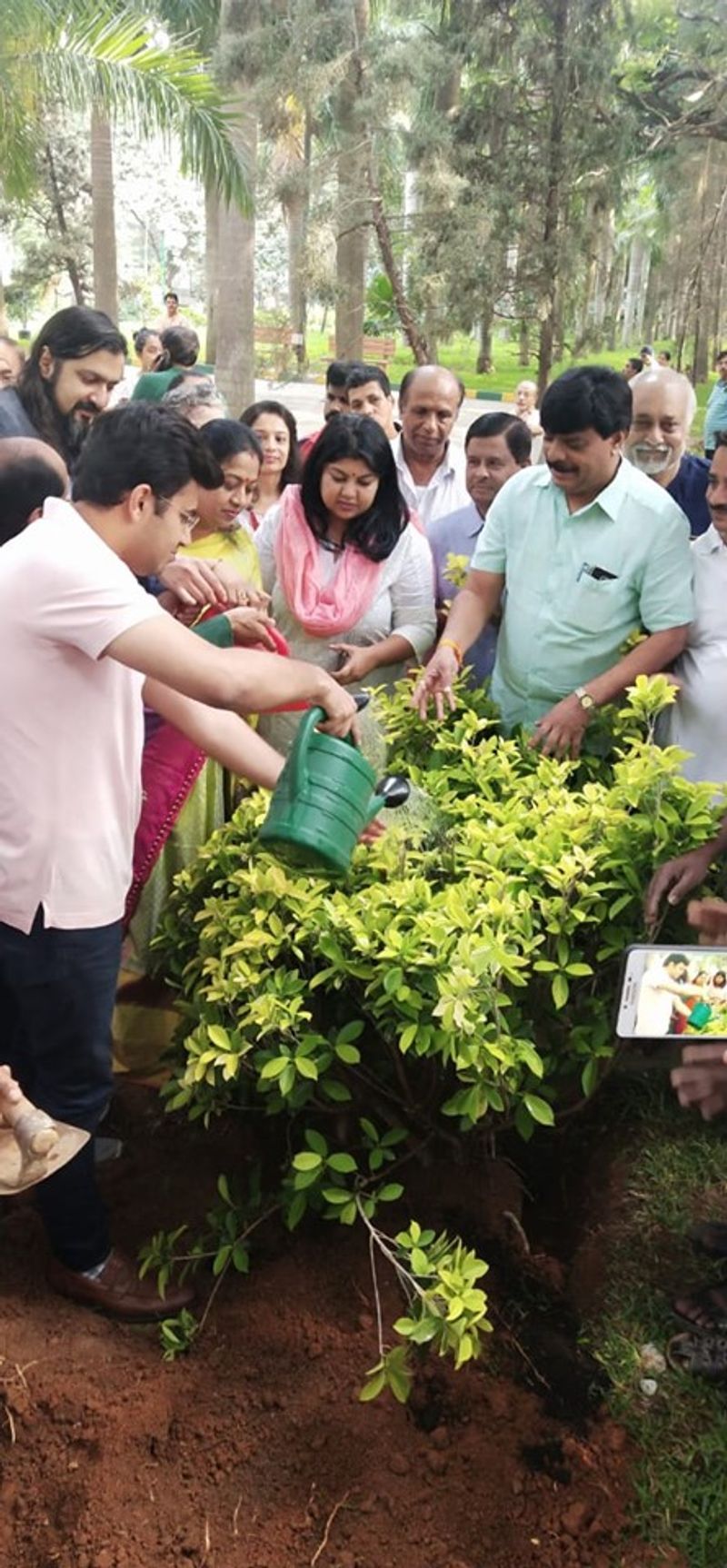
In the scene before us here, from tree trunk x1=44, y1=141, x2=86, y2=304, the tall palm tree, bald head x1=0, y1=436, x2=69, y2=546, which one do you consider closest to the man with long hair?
bald head x1=0, y1=436, x2=69, y2=546

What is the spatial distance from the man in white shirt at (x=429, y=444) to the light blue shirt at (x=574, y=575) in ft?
3.15

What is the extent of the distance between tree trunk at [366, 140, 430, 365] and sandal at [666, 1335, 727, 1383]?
10.3 meters

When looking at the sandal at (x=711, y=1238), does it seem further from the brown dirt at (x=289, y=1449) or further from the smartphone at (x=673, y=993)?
the smartphone at (x=673, y=993)

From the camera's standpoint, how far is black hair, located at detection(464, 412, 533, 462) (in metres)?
3.88

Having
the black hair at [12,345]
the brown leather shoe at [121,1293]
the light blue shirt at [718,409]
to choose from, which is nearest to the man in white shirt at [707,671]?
the brown leather shoe at [121,1293]

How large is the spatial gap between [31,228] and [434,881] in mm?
31963

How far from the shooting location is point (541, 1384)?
84.0 inches

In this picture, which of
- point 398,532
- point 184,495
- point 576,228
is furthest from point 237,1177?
point 576,228

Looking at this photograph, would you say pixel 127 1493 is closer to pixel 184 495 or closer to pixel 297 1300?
pixel 297 1300

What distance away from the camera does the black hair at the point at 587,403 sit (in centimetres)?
285

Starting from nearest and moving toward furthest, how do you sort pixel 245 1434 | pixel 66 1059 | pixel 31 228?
pixel 245 1434, pixel 66 1059, pixel 31 228

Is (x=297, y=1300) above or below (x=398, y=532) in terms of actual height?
below

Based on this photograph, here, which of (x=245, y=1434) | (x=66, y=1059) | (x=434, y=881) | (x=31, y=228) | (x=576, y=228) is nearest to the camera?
(x=245, y=1434)

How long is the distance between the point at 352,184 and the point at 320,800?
1139 centimetres
